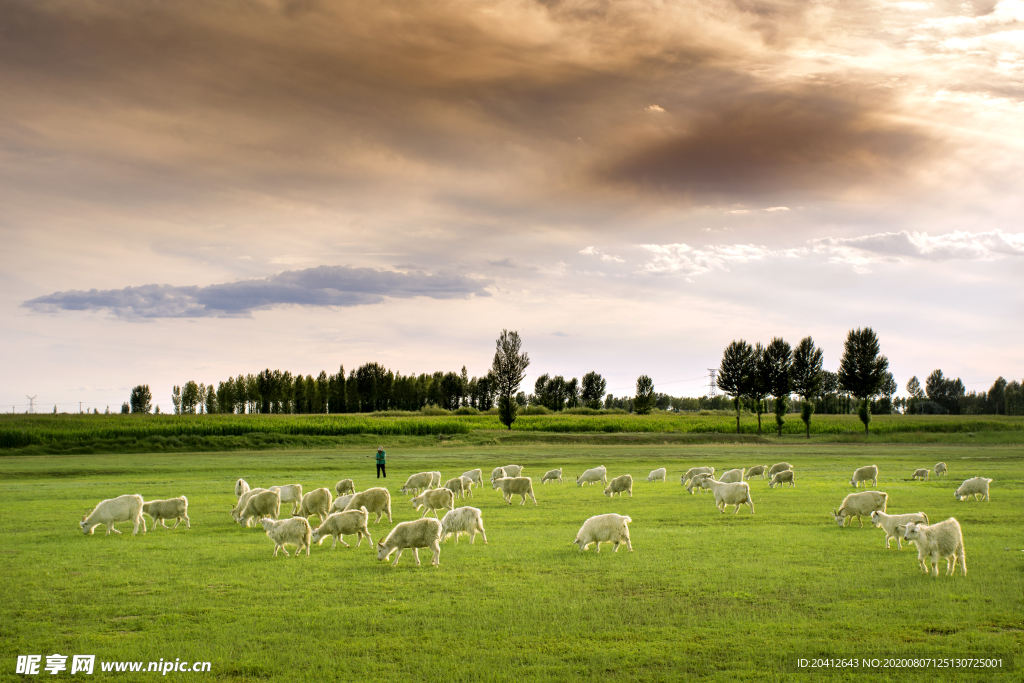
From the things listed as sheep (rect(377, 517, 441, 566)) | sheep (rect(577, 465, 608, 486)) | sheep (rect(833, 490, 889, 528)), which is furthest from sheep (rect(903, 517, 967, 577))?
sheep (rect(577, 465, 608, 486))

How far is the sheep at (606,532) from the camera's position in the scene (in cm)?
1633

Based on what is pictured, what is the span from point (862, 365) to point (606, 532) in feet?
413

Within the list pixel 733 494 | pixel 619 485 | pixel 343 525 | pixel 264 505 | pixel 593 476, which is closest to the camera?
pixel 343 525

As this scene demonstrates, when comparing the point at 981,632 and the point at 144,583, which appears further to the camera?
the point at 144,583

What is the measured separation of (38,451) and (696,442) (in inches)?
2970

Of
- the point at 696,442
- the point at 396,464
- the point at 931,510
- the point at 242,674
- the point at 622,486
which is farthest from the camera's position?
the point at 696,442

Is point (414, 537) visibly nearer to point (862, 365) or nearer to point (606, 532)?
point (606, 532)

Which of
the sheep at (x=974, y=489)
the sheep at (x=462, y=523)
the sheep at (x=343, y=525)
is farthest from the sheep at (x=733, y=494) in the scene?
the sheep at (x=343, y=525)

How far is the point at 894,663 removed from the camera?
358 inches

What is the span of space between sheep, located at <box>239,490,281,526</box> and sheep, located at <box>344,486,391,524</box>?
2421 millimetres

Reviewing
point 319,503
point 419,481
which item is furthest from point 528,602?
point 419,481

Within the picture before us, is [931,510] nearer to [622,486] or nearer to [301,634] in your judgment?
[622,486]

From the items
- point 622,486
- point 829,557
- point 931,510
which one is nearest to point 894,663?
point 829,557

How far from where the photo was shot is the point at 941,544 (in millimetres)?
13305
